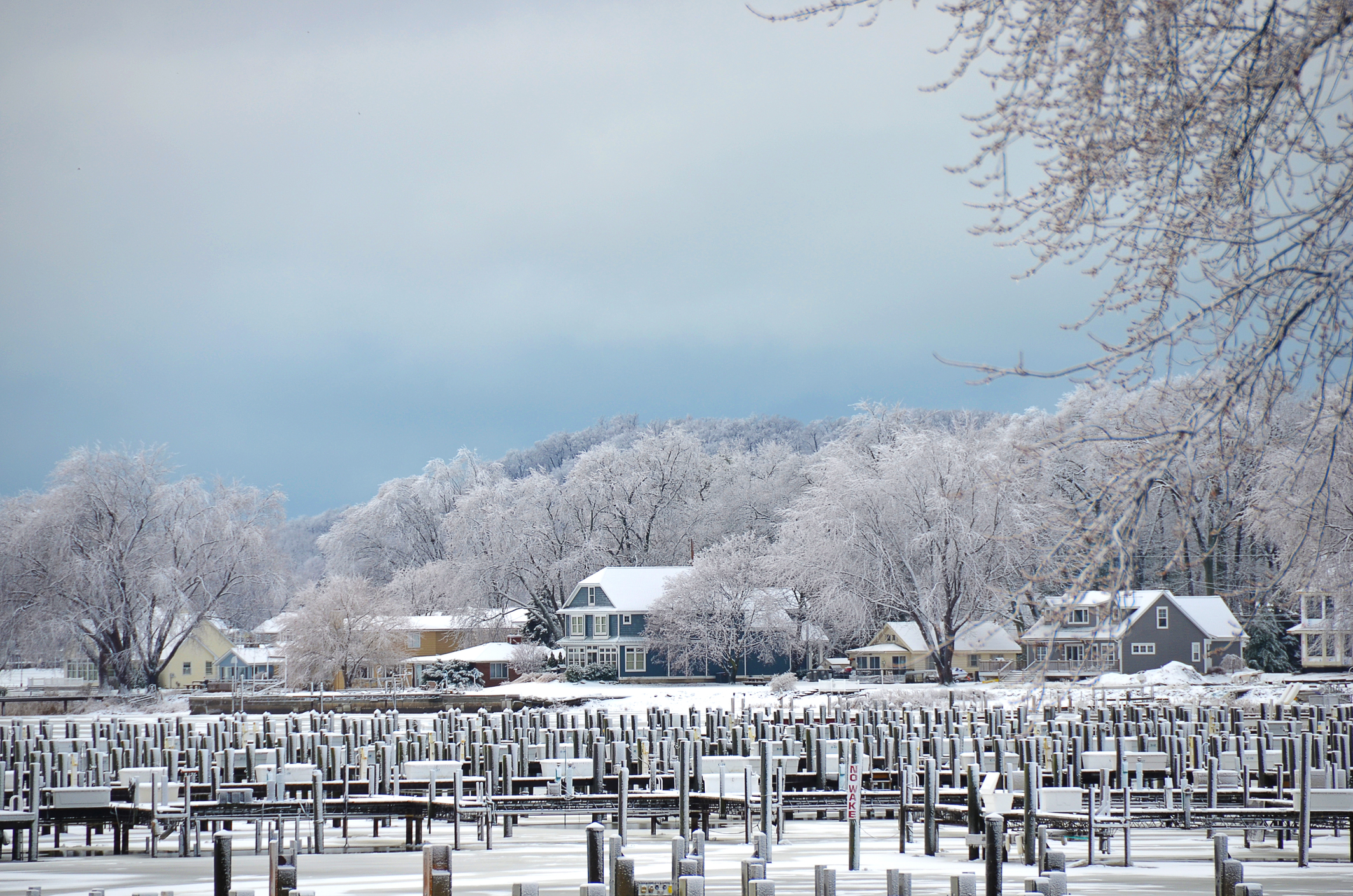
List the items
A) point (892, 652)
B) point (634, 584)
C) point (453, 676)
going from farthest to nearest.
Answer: point (634, 584) → point (453, 676) → point (892, 652)

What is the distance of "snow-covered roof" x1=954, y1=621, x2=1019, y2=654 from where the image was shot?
6681 cm

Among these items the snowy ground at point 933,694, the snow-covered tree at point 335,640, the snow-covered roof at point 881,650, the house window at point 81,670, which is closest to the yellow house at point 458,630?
the snow-covered tree at point 335,640

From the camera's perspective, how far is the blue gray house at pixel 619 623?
68625mm

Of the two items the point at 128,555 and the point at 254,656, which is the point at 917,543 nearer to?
the point at 128,555

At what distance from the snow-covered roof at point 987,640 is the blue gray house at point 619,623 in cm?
861

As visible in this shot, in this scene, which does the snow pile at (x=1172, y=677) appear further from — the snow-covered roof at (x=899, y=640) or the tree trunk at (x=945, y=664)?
the snow-covered roof at (x=899, y=640)

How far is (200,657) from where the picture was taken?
8888 cm

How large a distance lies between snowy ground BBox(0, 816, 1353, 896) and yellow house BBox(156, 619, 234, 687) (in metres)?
71.0

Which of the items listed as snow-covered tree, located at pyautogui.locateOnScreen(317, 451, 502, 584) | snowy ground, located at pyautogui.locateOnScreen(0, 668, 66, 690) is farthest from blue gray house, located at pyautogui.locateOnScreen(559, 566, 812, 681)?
snowy ground, located at pyautogui.locateOnScreen(0, 668, 66, 690)

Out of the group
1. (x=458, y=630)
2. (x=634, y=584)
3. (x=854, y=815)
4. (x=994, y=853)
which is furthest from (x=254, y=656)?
(x=994, y=853)

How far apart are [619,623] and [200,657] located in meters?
33.9

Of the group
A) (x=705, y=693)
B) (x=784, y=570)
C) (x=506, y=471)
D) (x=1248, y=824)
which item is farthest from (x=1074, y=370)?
(x=506, y=471)

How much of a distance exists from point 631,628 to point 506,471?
80.0m

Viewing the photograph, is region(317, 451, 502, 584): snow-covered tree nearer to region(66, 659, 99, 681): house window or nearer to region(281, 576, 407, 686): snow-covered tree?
region(66, 659, 99, 681): house window
